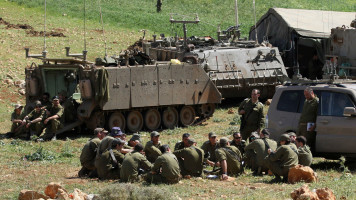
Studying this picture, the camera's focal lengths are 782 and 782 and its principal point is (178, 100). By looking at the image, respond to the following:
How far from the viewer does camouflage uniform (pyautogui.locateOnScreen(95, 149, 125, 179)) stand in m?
15.1

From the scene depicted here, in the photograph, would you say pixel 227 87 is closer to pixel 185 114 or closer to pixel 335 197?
pixel 185 114

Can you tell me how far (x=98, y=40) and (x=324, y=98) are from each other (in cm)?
2667

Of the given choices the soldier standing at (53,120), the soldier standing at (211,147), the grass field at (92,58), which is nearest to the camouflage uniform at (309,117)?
the grass field at (92,58)

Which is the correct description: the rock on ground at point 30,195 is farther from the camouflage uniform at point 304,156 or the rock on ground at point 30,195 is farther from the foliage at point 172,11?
the foliage at point 172,11

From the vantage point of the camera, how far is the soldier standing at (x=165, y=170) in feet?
46.6

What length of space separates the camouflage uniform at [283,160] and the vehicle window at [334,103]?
1.46m

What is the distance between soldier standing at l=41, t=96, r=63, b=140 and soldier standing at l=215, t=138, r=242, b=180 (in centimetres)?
729

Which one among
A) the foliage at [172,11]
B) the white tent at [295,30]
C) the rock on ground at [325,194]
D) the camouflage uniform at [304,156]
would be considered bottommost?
the rock on ground at [325,194]

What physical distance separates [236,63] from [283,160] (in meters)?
13.4

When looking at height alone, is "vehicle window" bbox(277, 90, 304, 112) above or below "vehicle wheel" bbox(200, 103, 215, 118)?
above

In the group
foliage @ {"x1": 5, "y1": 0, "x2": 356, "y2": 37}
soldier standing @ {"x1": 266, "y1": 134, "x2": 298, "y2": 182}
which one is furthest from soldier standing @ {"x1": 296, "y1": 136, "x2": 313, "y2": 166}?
foliage @ {"x1": 5, "y1": 0, "x2": 356, "y2": 37}

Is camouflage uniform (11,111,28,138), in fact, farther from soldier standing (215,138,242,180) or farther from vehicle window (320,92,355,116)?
vehicle window (320,92,355,116)

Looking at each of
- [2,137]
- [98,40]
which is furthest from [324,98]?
[98,40]

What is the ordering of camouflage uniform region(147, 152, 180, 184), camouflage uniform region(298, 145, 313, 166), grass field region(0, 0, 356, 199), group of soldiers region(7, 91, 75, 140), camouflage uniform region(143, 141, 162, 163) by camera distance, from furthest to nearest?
group of soldiers region(7, 91, 75, 140)
camouflage uniform region(143, 141, 162, 163)
camouflage uniform region(298, 145, 313, 166)
camouflage uniform region(147, 152, 180, 184)
grass field region(0, 0, 356, 199)
